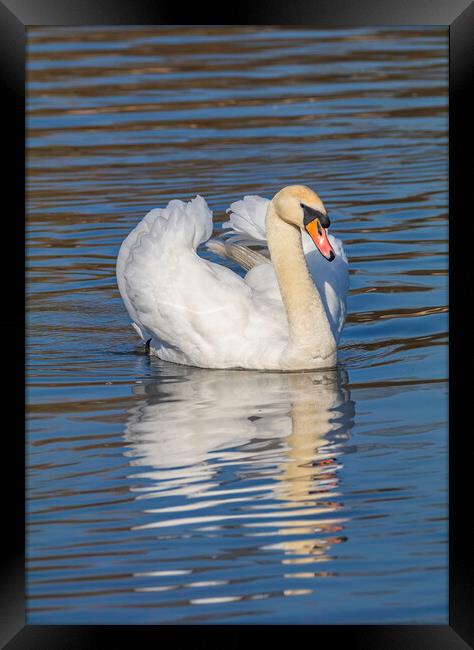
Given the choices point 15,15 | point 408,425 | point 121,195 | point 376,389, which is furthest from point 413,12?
point 121,195

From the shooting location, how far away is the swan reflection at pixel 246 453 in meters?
8.50

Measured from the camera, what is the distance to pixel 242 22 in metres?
7.67

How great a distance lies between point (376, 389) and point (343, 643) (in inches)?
169

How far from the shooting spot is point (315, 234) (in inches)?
437

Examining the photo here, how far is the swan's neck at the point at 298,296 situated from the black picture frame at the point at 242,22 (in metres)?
3.65

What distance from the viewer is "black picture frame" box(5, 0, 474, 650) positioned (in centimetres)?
758

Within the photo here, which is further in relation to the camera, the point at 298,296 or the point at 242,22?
the point at 298,296

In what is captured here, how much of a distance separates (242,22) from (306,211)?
3.60 metres

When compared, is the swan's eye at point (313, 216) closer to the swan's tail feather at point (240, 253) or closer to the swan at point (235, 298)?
the swan at point (235, 298)

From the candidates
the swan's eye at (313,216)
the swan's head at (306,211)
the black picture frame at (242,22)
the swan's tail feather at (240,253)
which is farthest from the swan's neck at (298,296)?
the black picture frame at (242,22)

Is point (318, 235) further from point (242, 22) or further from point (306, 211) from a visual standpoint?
point (242, 22)

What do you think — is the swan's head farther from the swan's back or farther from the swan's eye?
the swan's back

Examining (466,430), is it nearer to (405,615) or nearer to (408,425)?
(405,615)

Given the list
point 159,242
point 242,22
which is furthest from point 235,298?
point 242,22
